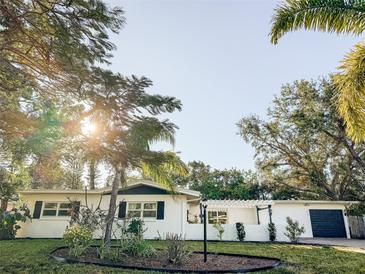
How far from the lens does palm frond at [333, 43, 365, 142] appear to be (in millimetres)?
5422

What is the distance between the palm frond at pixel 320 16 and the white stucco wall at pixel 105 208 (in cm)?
1086

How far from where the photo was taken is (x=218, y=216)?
1900 cm

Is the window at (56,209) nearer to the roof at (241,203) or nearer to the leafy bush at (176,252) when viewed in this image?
the roof at (241,203)

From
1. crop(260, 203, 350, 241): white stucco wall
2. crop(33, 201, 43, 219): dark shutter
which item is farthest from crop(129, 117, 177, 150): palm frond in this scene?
crop(260, 203, 350, 241): white stucco wall

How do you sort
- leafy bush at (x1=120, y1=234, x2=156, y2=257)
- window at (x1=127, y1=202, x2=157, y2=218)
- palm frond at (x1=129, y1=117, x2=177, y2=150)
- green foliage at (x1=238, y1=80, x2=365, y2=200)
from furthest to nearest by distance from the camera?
1. green foliage at (x1=238, y1=80, x2=365, y2=200)
2. window at (x1=127, y1=202, x2=157, y2=218)
3. leafy bush at (x1=120, y1=234, x2=156, y2=257)
4. palm frond at (x1=129, y1=117, x2=177, y2=150)

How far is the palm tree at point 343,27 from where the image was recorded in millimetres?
5117

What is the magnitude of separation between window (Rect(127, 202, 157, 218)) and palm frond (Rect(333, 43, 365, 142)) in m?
11.8

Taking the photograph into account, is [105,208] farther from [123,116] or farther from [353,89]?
[353,89]

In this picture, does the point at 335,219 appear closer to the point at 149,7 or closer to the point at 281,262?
the point at 281,262

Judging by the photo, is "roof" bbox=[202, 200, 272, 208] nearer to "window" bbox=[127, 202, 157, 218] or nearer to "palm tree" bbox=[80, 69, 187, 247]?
"window" bbox=[127, 202, 157, 218]

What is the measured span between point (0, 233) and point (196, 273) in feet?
40.2

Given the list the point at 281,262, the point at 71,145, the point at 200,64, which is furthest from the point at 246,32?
the point at 281,262

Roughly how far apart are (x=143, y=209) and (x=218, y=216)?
6.68 meters

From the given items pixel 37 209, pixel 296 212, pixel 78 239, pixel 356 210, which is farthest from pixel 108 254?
pixel 356 210
